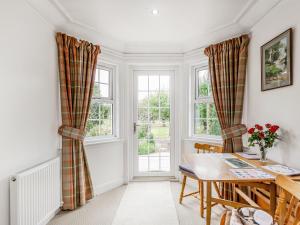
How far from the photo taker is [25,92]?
201 centimetres

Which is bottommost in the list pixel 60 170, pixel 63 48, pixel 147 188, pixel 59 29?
pixel 147 188

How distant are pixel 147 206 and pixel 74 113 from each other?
161 centimetres

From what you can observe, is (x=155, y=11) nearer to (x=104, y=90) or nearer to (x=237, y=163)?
(x=104, y=90)

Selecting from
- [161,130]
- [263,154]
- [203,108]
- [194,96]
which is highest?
[194,96]

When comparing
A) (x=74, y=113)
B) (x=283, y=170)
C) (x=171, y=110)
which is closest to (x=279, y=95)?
(x=283, y=170)

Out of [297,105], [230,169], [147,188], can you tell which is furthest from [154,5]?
[147,188]

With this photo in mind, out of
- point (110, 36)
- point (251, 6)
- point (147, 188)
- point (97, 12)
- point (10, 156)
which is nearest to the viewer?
point (10, 156)

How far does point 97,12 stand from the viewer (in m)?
2.43

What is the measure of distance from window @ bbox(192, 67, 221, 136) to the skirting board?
5.15 ft

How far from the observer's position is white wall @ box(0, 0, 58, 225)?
1.72m

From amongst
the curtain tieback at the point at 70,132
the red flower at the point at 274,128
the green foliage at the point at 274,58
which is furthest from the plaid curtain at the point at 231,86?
the curtain tieback at the point at 70,132

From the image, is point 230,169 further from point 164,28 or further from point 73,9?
point 73,9

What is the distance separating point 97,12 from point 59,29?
1.98 feet

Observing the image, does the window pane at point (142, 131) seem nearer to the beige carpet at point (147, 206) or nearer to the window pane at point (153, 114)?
the window pane at point (153, 114)
